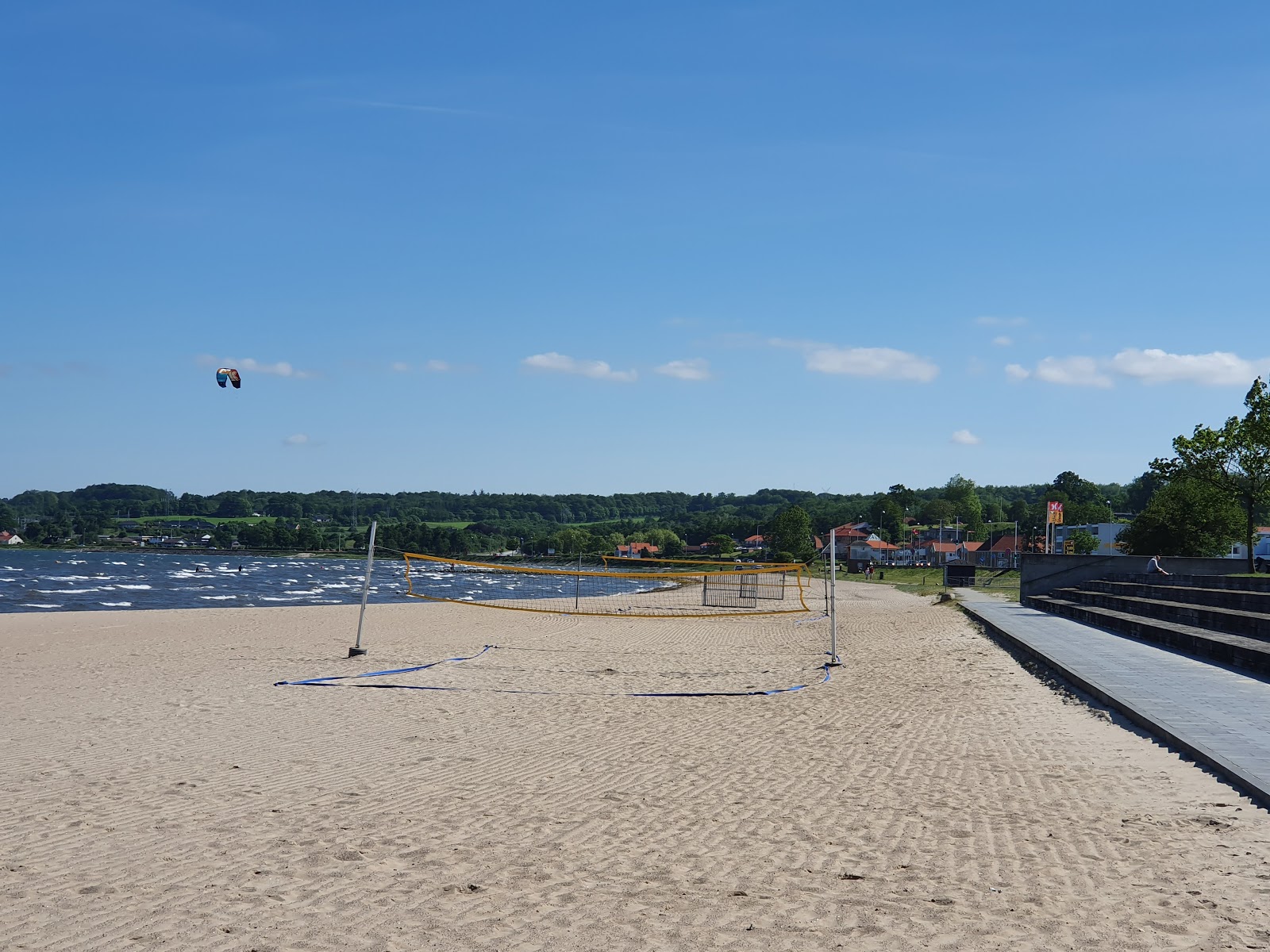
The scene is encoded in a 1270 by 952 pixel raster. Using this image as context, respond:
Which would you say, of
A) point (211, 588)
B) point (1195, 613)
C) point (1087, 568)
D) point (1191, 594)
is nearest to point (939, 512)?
point (211, 588)

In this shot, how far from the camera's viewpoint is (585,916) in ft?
13.4

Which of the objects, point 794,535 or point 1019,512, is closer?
point 794,535

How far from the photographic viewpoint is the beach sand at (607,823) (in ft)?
13.0

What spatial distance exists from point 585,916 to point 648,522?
179 m

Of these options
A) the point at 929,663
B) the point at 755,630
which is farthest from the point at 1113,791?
the point at 755,630

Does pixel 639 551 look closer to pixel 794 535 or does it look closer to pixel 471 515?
pixel 794 535

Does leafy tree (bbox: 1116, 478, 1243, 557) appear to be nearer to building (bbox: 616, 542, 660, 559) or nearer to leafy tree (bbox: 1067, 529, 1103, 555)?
leafy tree (bbox: 1067, 529, 1103, 555)

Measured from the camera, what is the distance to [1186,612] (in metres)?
15.2

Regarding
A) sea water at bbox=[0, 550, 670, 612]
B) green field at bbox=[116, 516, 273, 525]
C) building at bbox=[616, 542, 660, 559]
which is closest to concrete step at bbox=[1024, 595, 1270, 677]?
sea water at bbox=[0, 550, 670, 612]

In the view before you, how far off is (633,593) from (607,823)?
42.4 metres

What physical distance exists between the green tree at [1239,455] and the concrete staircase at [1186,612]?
5568 mm

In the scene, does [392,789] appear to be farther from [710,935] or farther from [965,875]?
[965,875]

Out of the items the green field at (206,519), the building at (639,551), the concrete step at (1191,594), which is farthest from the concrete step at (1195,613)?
the green field at (206,519)

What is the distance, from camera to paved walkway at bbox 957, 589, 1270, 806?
256 inches
